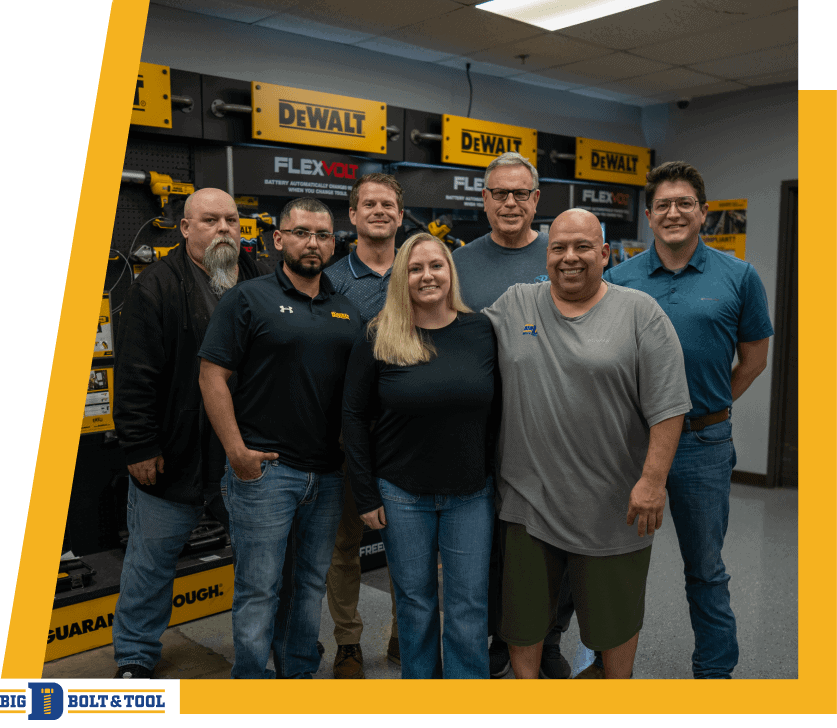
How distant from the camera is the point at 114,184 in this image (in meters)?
1.44

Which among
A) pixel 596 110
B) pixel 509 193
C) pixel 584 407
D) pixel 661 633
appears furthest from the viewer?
pixel 596 110

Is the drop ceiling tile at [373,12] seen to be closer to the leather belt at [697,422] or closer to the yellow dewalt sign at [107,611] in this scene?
the leather belt at [697,422]

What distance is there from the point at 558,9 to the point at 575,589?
311 centimetres

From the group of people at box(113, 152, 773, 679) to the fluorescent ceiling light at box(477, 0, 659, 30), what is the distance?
1736mm

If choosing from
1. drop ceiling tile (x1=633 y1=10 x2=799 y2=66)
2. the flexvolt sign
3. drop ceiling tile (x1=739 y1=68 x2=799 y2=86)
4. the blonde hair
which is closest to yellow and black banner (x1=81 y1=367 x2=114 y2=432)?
the flexvolt sign

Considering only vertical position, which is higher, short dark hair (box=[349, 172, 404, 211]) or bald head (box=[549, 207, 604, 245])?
short dark hair (box=[349, 172, 404, 211])

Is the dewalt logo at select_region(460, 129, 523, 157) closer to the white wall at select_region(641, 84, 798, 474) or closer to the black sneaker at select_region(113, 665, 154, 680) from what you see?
the white wall at select_region(641, 84, 798, 474)

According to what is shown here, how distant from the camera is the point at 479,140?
449cm

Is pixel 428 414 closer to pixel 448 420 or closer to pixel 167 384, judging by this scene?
pixel 448 420

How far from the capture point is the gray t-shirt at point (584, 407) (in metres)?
1.79

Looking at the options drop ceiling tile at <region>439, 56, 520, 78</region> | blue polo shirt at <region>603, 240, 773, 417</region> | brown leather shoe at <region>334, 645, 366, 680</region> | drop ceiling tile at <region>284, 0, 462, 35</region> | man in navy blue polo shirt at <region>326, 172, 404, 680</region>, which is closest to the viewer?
blue polo shirt at <region>603, 240, 773, 417</region>

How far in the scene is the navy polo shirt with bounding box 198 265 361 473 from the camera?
2.03 m

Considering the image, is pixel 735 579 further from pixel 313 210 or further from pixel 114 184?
pixel 114 184

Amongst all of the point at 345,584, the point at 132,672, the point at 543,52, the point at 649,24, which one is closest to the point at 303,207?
the point at 345,584
